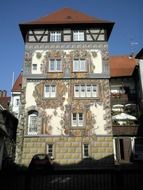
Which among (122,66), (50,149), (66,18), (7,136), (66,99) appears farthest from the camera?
(122,66)

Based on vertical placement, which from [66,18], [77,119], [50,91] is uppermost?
[66,18]

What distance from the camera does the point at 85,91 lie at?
25.9 meters

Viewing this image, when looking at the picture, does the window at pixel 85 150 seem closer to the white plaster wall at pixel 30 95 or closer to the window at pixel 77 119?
the window at pixel 77 119

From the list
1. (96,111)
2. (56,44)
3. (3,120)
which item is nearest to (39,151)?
(3,120)

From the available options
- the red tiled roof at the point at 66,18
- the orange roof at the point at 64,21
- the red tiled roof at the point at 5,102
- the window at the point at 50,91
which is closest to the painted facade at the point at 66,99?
the window at the point at 50,91

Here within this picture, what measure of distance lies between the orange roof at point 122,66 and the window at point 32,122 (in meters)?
12.5

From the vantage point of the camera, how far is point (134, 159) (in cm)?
2405

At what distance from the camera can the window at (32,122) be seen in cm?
2463

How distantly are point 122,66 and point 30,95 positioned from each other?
14639 mm

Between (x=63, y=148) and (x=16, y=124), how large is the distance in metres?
6.59

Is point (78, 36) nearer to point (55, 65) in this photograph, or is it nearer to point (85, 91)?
point (55, 65)

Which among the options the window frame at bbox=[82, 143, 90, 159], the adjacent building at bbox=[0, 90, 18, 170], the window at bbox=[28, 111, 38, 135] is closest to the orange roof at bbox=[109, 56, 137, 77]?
the window frame at bbox=[82, 143, 90, 159]

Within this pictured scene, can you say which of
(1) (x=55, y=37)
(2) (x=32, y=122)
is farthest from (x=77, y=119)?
(1) (x=55, y=37)

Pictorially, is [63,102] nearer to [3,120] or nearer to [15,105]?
[3,120]
